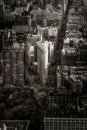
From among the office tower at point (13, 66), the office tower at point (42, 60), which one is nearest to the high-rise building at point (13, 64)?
the office tower at point (13, 66)

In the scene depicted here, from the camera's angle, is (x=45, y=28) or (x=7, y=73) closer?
(x=7, y=73)

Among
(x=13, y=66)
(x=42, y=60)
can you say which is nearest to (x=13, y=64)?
(x=13, y=66)

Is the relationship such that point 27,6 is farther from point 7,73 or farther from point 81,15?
point 7,73

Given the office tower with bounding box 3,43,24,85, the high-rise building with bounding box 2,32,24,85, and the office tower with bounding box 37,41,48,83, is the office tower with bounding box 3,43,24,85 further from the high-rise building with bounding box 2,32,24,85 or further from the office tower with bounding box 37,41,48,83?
the office tower with bounding box 37,41,48,83

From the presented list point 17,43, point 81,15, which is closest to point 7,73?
point 17,43

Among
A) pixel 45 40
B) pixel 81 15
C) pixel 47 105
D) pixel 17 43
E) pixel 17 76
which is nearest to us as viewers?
pixel 47 105

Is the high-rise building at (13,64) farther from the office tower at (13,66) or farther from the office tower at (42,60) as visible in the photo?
the office tower at (42,60)

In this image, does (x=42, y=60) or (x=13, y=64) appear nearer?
(x=13, y=64)

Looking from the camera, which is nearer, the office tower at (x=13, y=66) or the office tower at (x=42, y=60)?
the office tower at (x=13, y=66)

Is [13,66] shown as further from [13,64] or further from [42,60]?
[42,60]

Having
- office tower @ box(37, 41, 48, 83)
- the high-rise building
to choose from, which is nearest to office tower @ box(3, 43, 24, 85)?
the high-rise building

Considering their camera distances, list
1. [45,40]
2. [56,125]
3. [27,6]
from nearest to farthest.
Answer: [56,125]
[45,40]
[27,6]
